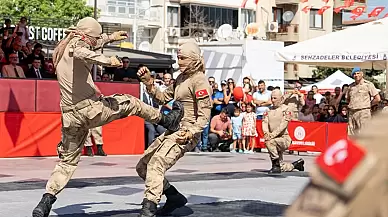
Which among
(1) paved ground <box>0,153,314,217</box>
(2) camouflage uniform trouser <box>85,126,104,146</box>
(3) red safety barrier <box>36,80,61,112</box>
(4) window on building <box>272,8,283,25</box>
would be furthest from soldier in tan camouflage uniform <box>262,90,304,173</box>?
(4) window on building <box>272,8,283,25</box>

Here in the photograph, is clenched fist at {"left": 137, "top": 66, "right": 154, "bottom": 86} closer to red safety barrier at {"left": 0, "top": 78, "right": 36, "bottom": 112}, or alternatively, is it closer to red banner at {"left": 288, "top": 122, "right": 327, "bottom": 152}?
red safety barrier at {"left": 0, "top": 78, "right": 36, "bottom": 112}

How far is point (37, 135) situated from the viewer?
16.8 m

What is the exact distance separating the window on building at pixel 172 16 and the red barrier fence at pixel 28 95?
39169mm

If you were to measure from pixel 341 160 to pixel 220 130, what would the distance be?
18.0 metres

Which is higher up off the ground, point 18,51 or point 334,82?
A: point 18,51

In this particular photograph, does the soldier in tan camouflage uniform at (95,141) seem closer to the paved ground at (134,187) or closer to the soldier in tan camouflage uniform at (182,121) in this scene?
the paved ground at (134,187)

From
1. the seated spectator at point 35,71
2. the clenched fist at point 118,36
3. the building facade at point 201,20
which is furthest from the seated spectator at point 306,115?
the building facade at point 201,20

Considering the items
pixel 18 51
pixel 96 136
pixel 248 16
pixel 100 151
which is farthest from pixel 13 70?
pixel 248 16

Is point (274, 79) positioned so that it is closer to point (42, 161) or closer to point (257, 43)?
point (257, 43)

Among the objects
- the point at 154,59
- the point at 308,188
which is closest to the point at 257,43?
the point at 154,59

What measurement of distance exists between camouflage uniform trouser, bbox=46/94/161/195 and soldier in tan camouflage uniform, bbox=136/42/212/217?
0.25 meters

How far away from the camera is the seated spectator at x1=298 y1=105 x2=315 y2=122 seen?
20.4 metres

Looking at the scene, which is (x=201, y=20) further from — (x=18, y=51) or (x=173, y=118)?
(x=173, y=118)

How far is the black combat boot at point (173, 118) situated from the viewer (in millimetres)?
7499
